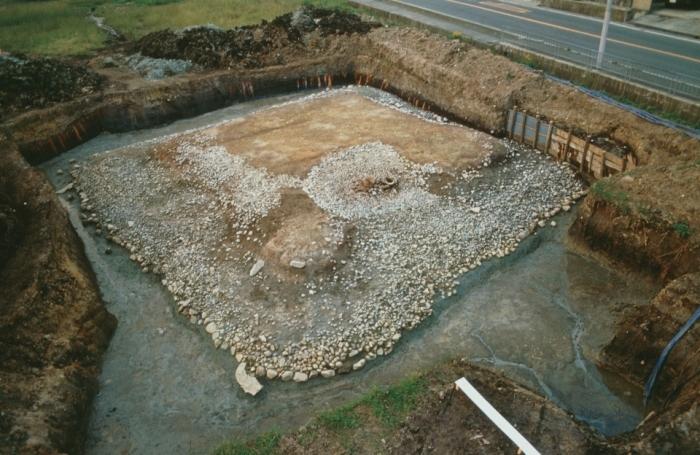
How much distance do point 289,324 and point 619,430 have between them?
8806 millimetres

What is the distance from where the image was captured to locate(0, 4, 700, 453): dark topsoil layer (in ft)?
32.6

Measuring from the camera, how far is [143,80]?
87.6ft

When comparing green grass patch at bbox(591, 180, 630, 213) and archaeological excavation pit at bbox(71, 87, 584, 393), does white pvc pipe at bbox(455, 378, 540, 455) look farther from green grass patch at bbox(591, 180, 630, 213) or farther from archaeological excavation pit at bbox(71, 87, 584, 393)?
green grass patch at bbox(591, 180, 630, 213)

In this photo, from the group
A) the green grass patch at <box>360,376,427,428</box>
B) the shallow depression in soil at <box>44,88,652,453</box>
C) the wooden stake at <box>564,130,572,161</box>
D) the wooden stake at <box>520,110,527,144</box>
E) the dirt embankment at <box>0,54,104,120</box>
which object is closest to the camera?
the green grass patch at <box>360,376,427,428</box>

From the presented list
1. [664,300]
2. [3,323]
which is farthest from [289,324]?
[664,300]

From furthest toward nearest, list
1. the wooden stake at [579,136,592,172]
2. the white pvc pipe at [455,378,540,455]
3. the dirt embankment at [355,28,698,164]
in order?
1. the wooden stake at [579,136,592,172]
2. the dirt embankment at [355,28,698,164]
3. the white pvc pipe at [455,378,540,455]

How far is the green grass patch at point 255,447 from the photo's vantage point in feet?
33.3

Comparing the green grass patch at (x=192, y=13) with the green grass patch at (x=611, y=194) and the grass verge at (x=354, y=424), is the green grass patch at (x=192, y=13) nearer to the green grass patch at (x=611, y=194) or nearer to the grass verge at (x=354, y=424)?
the green grass patch at (x=611, y=194)

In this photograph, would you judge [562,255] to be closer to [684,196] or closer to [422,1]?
[684,196]

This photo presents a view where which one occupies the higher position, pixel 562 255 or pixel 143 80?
pixel 143 80

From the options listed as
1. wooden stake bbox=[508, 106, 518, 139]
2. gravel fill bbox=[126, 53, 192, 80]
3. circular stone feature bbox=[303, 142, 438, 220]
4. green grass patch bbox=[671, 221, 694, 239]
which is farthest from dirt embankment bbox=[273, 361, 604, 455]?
gravel fill bbox=[126, 53, 192, 80]

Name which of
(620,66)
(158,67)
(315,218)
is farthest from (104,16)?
(620,66)

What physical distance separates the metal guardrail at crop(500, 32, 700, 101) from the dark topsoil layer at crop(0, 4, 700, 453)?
1978 millimetres

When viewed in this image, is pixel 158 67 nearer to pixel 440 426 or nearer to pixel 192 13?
pixel 192 13
